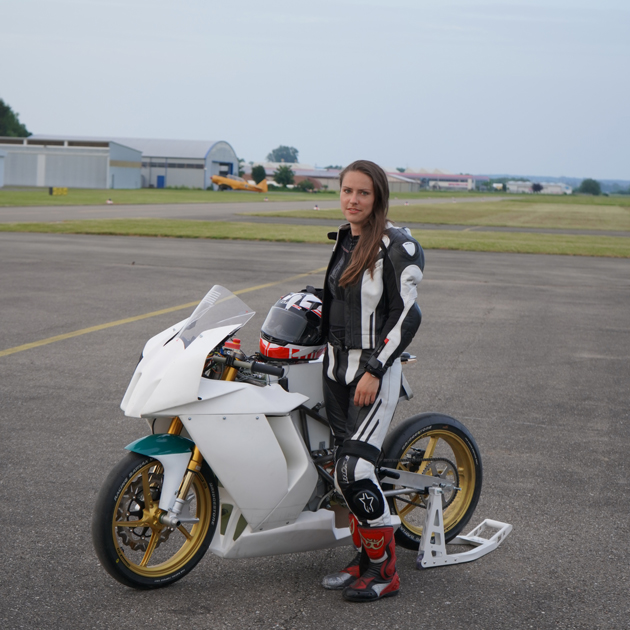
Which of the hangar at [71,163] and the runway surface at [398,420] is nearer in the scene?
the runway surface at [398,420]

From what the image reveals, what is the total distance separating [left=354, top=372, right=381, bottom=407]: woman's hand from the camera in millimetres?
3441

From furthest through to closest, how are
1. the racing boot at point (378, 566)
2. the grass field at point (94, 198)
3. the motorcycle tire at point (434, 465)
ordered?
the grass field at point (94, 198) → the motorcycle tire at point (434, 465) → the racing boot at point (378, 566)

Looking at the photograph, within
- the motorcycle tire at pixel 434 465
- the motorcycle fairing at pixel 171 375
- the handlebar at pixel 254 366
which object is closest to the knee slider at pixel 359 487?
the motorcycle tire at pixel 434 465

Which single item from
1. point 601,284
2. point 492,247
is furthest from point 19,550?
point 492,247

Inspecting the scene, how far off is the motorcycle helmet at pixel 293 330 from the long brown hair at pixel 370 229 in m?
0.28

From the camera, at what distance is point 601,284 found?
1622 centimetres

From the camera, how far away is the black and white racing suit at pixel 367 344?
3.43m

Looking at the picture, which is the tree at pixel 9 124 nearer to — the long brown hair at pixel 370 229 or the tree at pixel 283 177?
the tree at pixel 283 177

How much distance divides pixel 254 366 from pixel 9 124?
11918cm

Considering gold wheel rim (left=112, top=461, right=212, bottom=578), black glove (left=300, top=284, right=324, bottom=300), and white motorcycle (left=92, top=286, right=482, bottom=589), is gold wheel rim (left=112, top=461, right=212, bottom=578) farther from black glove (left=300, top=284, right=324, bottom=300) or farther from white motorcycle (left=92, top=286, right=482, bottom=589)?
black glove (left=300, top=284, right=324, bottom=300)

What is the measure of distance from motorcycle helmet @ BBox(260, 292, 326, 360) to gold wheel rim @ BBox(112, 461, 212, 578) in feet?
2.19

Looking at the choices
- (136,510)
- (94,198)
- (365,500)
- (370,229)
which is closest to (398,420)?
(365,500)

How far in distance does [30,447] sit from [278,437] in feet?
8.13

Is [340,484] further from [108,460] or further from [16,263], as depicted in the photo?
[16,263]
